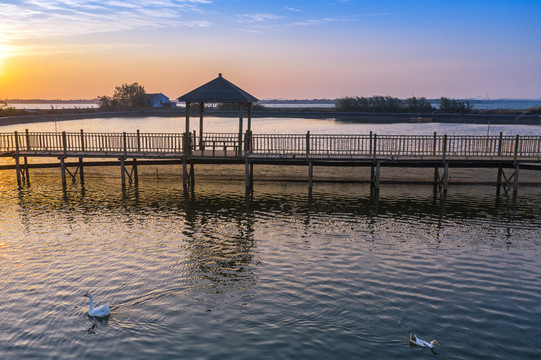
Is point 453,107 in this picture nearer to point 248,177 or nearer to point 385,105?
point 385,105

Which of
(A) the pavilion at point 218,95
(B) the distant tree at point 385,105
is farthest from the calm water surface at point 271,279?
(B) the distant tree at point 385,105

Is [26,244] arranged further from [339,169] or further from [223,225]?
[339,169]

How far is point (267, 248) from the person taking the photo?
16.7 metres

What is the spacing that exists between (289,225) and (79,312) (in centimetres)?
1051

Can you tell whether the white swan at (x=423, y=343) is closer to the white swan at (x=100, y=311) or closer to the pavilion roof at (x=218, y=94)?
the white swan at (x=100, y=311)

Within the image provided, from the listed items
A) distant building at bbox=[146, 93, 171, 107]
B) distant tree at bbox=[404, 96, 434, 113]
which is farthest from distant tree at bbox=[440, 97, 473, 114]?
distant building at bbox=[146, 93, 171, 107]

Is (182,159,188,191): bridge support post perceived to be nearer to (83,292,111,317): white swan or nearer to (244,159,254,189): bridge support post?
(244,159,254,189): bridge support post

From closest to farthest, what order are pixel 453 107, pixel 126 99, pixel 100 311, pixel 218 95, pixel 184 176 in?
pixel 100 311, pixel 218 95, pixel 184 176, pixel 453 107, pixel 126 99

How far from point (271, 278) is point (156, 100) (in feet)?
497

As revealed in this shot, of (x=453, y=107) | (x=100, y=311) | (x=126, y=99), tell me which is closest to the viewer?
(x=100, y=311)

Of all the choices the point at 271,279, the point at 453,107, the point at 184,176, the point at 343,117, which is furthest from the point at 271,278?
the point at 453,107

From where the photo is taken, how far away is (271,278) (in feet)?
45.0

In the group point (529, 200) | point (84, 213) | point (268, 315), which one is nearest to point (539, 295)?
point (268, 315)

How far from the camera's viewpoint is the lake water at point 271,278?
10.2 m
